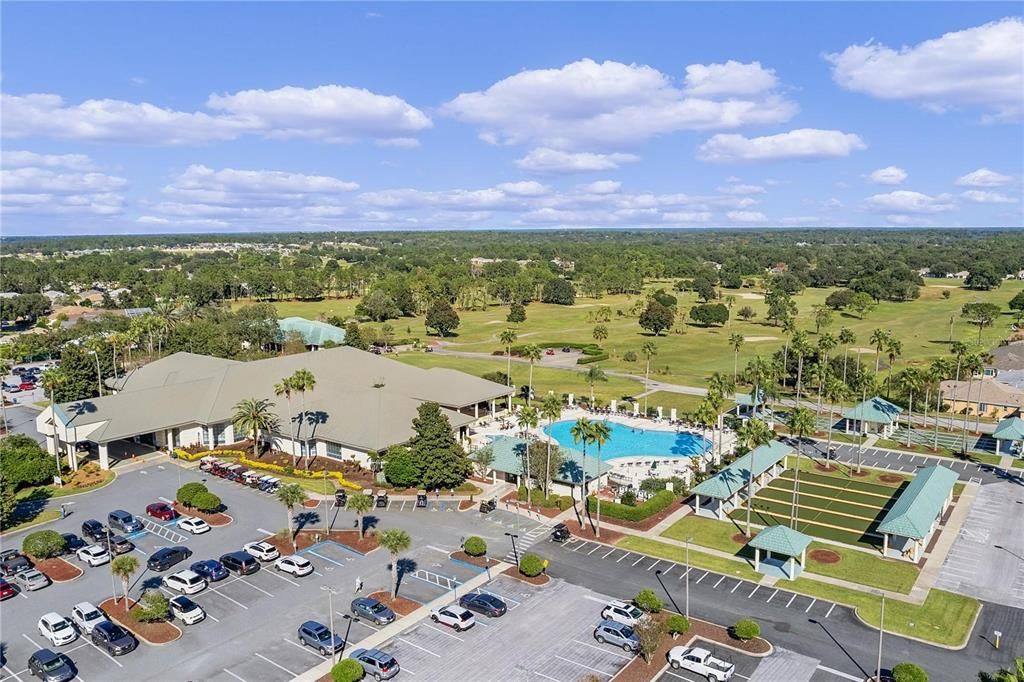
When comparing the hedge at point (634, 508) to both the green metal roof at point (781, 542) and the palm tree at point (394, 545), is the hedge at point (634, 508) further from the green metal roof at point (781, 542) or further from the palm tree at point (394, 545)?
the palm tree at point (394, 545)

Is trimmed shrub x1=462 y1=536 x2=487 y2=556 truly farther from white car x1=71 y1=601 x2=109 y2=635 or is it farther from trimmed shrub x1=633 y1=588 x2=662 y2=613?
white car x1=71 y1=601 x2=109 y2=635

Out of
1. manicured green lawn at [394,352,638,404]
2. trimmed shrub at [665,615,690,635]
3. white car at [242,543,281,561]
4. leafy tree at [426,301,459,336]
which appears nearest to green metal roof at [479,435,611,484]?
white car at [242,543,281,561]

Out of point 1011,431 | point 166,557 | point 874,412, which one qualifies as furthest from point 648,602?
point 1011,431

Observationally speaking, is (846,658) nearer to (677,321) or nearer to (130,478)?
(130,478)

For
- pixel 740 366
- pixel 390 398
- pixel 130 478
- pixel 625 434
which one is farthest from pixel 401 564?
pixel 740 366

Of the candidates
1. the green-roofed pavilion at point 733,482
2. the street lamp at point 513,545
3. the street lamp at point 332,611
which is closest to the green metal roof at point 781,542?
the green-roofed pavilion at point 733,482

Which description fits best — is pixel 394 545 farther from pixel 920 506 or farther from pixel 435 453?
pixel 920 506

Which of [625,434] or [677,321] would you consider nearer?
[625,434]
